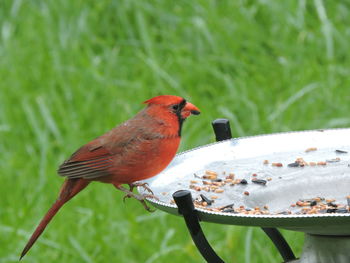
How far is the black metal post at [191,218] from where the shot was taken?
6.79 ft

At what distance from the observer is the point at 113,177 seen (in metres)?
2.50

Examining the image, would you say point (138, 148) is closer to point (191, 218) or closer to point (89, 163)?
point (89, 163)

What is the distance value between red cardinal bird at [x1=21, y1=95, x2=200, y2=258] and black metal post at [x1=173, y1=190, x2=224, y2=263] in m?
0.21

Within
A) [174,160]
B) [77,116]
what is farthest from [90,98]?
[174,160]

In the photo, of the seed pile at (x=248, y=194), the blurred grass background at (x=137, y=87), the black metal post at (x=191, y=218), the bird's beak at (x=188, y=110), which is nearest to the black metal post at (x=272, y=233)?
the seed pile at (x=248, y=194)

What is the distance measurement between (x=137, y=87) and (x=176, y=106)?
3.01 metres

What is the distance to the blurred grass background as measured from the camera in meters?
4.27

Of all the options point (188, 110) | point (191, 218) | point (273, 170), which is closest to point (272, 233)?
point (273, 170)

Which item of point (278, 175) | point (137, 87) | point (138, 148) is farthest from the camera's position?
point (137, 87)

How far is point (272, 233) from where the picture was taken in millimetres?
2982

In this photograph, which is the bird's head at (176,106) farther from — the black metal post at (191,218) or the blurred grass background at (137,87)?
the blurred grass background at (137,87)

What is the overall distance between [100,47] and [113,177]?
11.9 ft

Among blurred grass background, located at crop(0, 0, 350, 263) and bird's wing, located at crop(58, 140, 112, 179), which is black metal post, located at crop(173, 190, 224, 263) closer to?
bird's wing, located at crop(58, 140, 112, 179)

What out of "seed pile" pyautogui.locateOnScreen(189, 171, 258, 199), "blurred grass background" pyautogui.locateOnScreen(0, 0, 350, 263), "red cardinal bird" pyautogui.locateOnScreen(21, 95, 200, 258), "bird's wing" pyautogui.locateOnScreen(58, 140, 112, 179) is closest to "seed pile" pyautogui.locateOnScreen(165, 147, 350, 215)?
"seed pile" pyautogui.locateOnScreen(189, 171, 258, 199)
